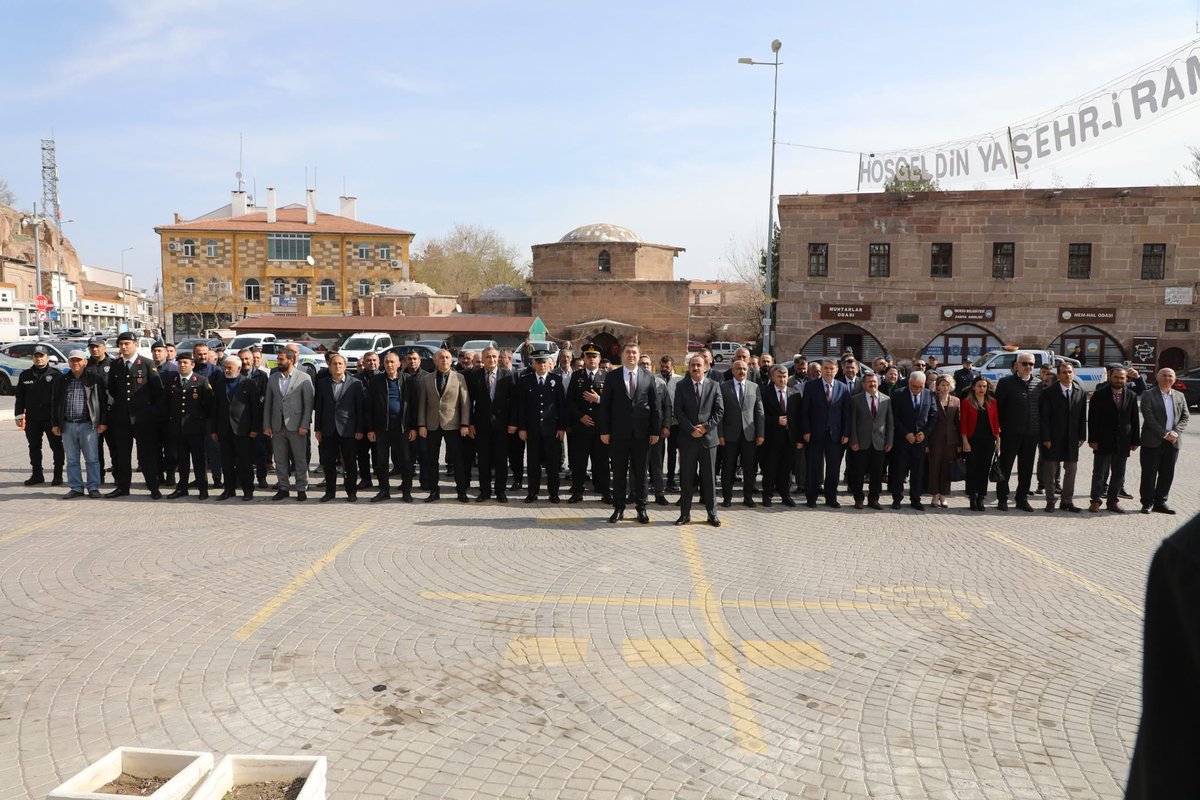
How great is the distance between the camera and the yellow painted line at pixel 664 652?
5723mm

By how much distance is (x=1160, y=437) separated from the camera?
11.1m

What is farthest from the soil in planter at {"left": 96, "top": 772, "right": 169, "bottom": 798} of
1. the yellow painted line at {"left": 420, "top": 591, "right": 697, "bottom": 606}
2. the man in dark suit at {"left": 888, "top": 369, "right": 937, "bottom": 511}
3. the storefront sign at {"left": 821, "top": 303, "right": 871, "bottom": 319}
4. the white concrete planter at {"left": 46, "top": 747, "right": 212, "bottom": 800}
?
the storefront sign at {"left": 821, "top": 303, "right": 871, "bottom": 319}

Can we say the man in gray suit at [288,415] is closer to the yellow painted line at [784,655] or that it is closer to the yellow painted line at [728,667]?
the yellow painted line at [728,667]

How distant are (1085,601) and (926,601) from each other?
4.60 feet

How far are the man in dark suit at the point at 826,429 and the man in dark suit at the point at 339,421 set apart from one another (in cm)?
608

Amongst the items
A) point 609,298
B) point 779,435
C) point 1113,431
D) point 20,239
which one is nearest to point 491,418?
point 779,435

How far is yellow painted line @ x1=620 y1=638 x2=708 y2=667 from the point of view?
225 inches

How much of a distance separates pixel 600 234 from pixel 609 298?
→ 419cm

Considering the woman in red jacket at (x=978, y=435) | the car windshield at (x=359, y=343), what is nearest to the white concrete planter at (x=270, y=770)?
the woman in red jacket at (x=978, y=435)

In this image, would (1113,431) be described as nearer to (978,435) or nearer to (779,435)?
(978,435)

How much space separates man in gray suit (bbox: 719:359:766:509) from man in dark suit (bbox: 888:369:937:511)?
1975 mm

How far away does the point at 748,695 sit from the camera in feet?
17.2

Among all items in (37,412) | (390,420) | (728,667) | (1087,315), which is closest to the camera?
(728,667)

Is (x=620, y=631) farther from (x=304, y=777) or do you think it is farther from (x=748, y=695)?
(x=304, y=777)
